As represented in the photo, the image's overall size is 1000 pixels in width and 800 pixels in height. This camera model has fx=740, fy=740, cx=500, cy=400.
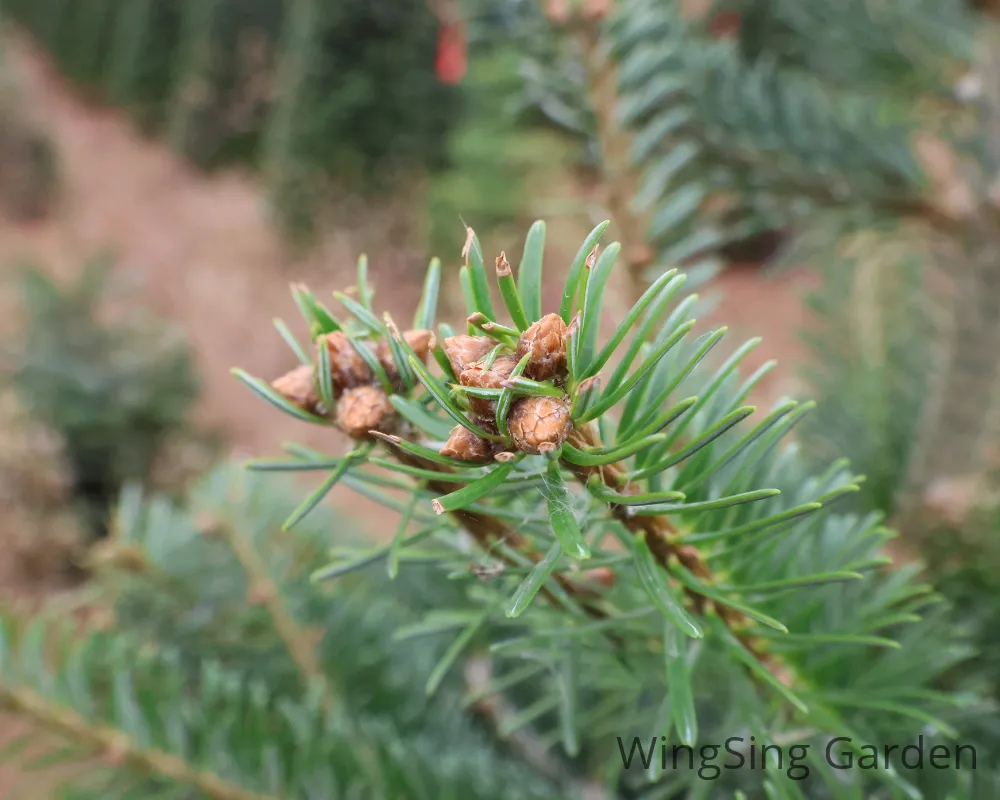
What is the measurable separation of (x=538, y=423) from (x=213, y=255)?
3.07 m

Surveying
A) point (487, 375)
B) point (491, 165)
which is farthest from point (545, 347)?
point (491, 165)

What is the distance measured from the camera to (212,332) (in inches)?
101

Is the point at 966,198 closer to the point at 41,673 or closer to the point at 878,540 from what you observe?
the point at 878,540

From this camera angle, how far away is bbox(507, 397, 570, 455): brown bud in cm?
16

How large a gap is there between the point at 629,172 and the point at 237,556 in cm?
29

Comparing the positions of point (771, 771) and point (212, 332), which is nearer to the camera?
point (771, 771)

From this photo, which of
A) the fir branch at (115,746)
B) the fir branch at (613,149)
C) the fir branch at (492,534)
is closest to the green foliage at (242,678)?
the fir branch at (115,746)

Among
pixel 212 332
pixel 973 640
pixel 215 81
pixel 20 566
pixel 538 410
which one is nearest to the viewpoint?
pixel 538 410

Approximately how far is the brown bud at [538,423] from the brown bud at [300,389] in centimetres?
6

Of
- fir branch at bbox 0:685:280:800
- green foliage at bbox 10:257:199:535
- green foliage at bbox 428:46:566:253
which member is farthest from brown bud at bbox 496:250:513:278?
green foliage at bbox 428:46:566:253

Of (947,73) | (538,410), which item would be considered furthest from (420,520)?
(947,73)

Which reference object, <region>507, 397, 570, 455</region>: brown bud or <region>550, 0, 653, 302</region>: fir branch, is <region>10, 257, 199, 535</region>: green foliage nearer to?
<region>550, 0, 653, 302</region>: fir branch

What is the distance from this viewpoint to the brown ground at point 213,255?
7.18ft

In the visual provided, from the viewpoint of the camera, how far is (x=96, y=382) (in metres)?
1.56
